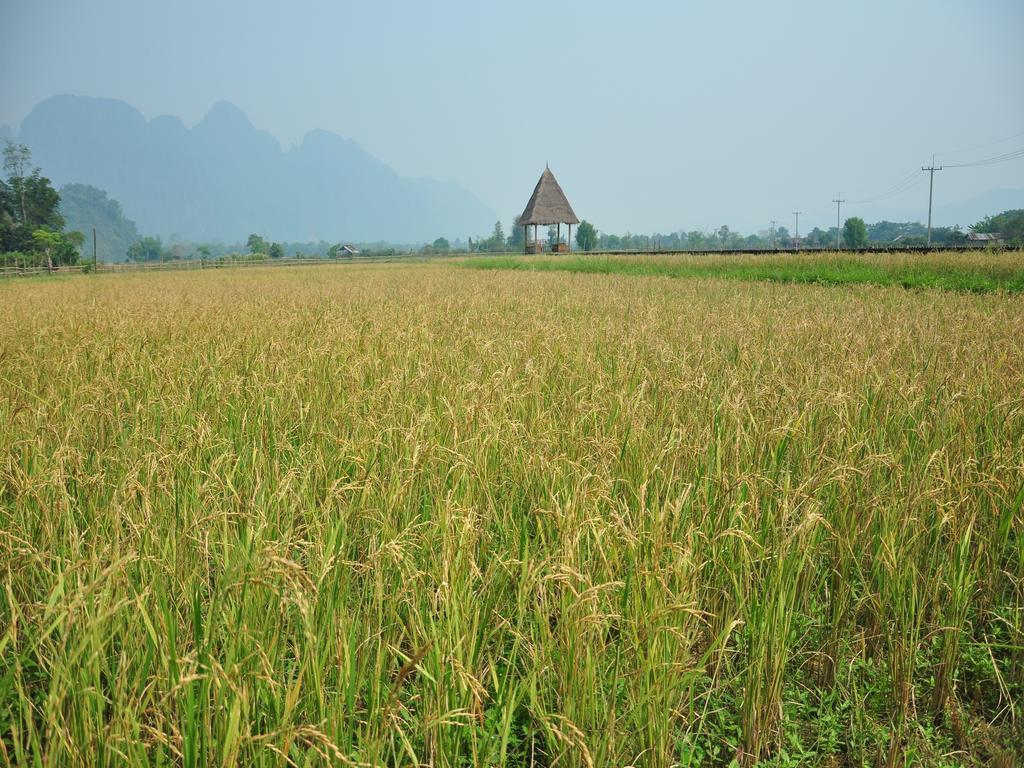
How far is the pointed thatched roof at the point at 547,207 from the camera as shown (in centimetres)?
4678

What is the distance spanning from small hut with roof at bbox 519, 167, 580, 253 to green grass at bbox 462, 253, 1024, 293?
78.3 feet

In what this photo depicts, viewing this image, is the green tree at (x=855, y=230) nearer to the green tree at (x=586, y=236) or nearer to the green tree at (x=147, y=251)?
the green tree at (x=586, y=236)

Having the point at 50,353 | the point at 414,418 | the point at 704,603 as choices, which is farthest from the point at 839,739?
the point at 50,353

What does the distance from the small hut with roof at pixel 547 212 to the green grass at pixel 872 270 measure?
2388 cm

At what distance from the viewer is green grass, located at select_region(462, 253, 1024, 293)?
12.8 metres

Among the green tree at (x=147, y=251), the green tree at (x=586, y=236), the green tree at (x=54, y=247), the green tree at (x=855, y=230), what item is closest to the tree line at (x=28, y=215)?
the green tree at (x=54, y=247)

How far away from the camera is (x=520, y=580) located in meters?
1.91

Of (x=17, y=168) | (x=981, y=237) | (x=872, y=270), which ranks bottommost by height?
(x=872, y=270)

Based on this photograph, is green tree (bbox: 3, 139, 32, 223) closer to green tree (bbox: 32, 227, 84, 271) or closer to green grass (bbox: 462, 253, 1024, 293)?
green tree (bbox: 32, 227, 84, 271)

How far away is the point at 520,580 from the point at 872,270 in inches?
645

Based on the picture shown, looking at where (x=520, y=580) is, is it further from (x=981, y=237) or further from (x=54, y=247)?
(x=981, y=237)

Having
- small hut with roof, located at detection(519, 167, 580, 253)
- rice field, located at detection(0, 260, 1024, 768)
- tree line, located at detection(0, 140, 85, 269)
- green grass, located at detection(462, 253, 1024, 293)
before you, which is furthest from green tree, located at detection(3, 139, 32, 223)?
rice field, located at detection(0, 260, 1024, 768)

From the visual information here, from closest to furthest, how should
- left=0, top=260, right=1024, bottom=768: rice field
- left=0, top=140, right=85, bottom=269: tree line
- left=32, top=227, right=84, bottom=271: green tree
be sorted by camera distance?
left=0, top=260, right=1024, bottom=768: rice field < left=0, top=140, right=85, bottom=269: tree line < left=32, top=227, right=84, bottom=271: green tree

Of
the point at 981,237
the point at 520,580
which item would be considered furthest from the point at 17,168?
the point at 981,237
